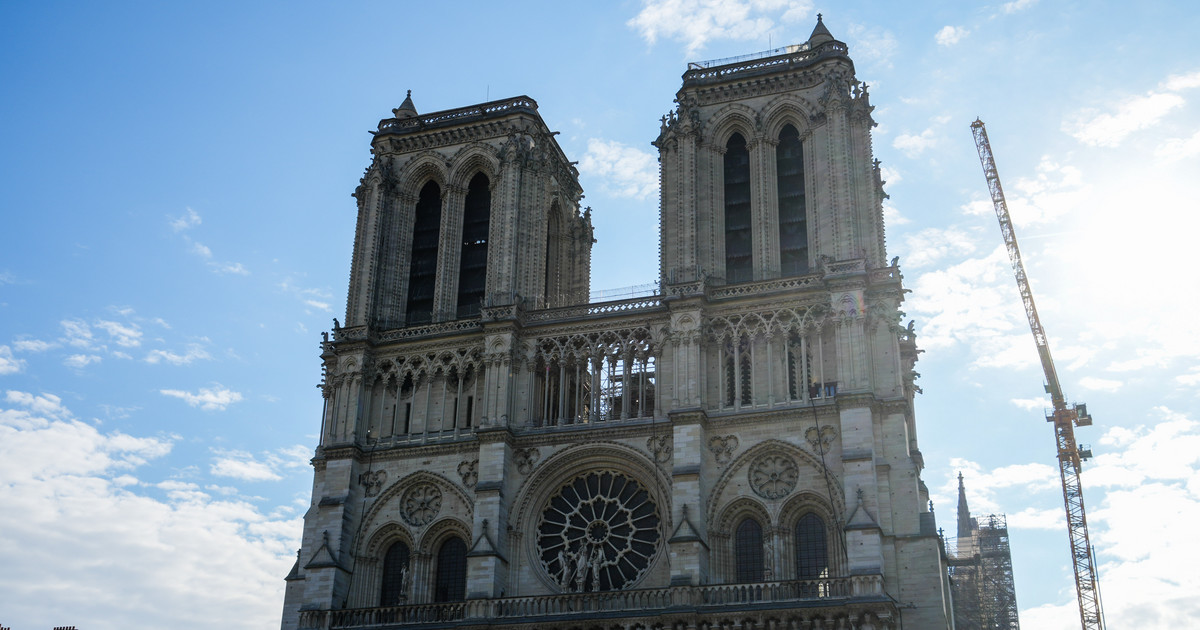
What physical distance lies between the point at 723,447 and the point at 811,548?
15.1 ft

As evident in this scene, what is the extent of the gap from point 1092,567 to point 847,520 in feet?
158

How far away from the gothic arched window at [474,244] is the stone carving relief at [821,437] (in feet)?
50.7

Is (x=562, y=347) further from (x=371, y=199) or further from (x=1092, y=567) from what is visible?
(x=1092, y=567)

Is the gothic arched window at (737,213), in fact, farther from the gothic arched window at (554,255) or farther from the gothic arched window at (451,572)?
the gothic arched window at (451,572)

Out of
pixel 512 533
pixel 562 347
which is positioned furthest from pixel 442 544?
pixel 562 347

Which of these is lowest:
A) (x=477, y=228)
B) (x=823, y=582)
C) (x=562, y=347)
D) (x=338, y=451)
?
(x=823, y=582)

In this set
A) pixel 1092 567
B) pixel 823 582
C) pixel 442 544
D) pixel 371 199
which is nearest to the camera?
pixel 823 582

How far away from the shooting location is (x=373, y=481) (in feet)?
156

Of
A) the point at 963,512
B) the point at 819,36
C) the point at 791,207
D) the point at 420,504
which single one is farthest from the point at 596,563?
the point at 963,512

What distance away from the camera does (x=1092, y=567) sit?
80812 mm

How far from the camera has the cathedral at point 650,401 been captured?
136 feet

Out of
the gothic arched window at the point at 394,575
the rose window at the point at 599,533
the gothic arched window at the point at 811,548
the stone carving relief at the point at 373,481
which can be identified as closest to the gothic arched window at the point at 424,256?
the stone carving relief at the point at 373,481

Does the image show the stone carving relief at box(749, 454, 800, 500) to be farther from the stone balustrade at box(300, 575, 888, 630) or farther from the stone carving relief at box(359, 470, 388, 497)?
the stone carving relief at box(359, 470, 388, 497)

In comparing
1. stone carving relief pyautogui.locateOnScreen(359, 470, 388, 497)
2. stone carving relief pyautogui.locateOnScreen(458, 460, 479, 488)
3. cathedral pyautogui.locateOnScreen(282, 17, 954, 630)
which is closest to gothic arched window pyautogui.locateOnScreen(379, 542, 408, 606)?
cathedral pyautogui.locateOnScreen(282, 17, 954, 630)
